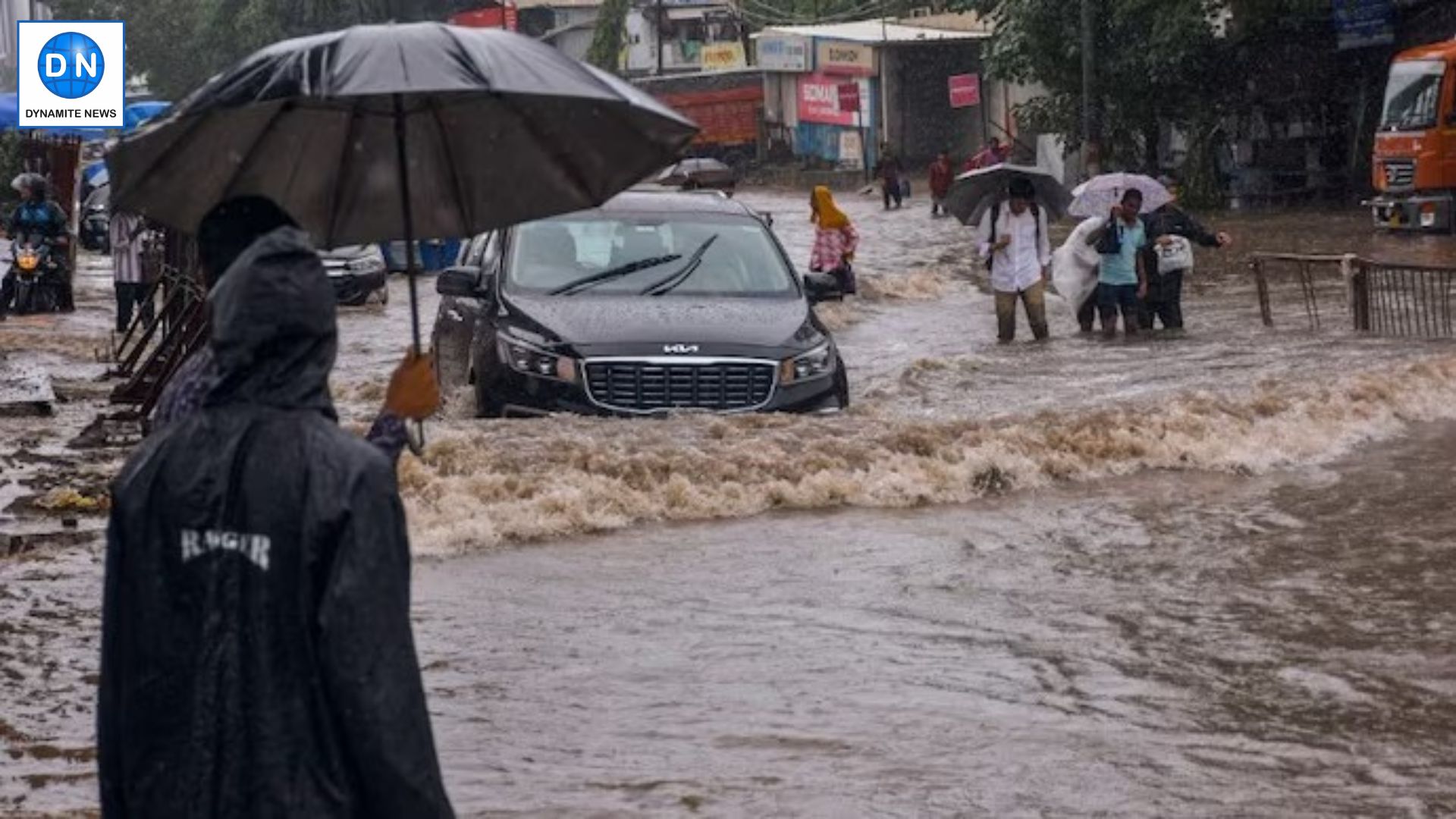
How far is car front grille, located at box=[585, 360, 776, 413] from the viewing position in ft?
43.9

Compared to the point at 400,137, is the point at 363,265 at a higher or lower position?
lower

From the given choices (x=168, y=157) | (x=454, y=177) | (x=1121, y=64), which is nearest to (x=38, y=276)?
(x=454, y=177)

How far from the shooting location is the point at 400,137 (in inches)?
234

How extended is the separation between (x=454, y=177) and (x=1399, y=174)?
1201 inches

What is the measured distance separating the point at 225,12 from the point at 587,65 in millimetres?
77635

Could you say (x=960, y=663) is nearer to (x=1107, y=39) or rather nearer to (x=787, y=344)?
(x=787, y=344)

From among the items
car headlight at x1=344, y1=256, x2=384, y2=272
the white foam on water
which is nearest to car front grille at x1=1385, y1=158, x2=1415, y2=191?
car headlight at x1=344, y1=256, x2=384, y2=272

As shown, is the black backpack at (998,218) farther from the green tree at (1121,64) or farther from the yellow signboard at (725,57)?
the yellow signboard at (725,57)

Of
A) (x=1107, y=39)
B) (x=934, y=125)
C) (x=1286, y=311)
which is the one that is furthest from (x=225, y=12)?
(x=1286, y=311)

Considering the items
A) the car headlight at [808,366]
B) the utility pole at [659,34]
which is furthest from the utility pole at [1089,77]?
the utility pole at [659,34]

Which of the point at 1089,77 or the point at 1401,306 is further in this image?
the point at 1089,77

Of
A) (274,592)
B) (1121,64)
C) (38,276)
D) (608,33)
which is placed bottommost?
(274,592)

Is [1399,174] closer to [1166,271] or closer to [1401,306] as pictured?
[1166,271]

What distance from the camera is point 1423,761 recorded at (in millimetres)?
7797
